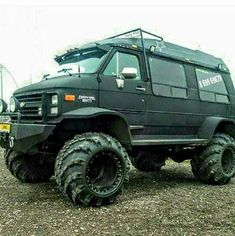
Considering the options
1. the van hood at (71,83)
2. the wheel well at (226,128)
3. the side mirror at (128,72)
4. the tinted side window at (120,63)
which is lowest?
the wheel well at (226,128)

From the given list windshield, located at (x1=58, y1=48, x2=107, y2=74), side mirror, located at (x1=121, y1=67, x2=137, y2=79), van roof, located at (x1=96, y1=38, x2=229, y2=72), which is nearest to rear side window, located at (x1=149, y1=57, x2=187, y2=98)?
van roof, located at (x1=96, y1=38, x2=229, y2=72)

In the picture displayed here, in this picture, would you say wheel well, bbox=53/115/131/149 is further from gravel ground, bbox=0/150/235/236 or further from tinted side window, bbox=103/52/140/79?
gravel ground, bbox=0/150/235/236

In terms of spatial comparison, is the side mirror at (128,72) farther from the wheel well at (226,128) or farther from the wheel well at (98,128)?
the wheel well at (226,128)

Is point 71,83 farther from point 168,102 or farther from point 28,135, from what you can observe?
point 168,102

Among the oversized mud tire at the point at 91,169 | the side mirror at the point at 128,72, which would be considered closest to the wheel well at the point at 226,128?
the side mirror at the point at 128,72

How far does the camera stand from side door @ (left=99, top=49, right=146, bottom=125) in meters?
5.89

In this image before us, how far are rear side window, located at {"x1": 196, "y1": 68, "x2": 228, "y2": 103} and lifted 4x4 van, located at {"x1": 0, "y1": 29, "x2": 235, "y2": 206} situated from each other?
0.02 metres

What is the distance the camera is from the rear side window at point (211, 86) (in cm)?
797

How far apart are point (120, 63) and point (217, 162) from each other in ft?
9.11

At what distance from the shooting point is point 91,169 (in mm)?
5539

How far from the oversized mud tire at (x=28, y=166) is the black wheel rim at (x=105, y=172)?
4.62 ft

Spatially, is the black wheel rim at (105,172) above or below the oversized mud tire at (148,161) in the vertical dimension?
above

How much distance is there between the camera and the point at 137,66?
21.5 feet

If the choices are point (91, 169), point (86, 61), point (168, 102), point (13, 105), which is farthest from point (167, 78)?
point (13, 105)
